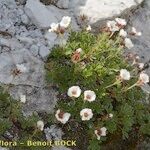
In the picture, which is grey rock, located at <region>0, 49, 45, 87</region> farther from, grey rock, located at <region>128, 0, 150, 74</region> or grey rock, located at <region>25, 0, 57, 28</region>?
grey rock, located at <region>128, 0, 150, 74</region>

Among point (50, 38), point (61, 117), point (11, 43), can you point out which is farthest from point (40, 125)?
point (50, 38)

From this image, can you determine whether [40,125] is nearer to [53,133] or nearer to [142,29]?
[53,133]

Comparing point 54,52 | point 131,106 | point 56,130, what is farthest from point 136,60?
point 56,130

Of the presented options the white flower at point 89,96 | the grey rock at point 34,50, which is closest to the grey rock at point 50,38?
the grey rock at point 34,50

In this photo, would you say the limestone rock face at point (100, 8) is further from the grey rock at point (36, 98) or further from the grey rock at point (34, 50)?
the grey rock at point (36, 98)

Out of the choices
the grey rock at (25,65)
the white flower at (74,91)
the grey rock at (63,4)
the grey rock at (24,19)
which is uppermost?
the white flower at (74,91)

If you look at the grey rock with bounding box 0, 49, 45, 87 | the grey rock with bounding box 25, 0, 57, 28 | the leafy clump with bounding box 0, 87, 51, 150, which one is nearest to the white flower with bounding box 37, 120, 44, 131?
the leafy clump with bounding box 0, 87, 51, 150
